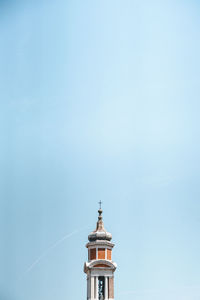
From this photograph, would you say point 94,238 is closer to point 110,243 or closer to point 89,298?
point 110,243

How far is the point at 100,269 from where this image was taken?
155 feet

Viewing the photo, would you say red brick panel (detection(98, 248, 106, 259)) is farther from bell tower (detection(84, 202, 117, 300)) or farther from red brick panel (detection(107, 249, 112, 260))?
red brick panel (detection(107, 249, 112, 260))

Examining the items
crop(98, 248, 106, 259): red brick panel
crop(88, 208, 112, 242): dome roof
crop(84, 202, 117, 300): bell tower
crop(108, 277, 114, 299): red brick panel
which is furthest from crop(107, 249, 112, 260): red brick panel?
crop(108, 277, 114, 299): red brick panel

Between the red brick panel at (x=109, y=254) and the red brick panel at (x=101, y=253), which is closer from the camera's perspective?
the red brick panel at (x=101, y=253)

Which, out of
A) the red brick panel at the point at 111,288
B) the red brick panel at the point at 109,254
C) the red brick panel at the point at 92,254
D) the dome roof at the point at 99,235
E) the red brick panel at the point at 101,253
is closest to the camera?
the red brick panel at the point at 111,288

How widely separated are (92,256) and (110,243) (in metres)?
1.91

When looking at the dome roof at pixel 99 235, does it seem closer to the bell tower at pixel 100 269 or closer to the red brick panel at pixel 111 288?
the bell tower at pixel 100 269

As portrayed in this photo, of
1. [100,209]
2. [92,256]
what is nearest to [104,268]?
[92,256]

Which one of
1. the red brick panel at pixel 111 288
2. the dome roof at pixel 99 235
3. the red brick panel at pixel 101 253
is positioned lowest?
the red brick panel at pixel 111 288

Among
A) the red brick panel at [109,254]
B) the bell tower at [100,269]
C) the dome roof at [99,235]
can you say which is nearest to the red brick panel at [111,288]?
the bell tower at [100,269]

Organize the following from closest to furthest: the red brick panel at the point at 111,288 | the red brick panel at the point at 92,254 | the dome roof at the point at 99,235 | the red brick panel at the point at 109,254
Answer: the red brick panel at the point at 111,288 < the red brick panel at the point at 92,254 < the red brick panel at the point at 109,254 < the dome roof at the point at 99,235

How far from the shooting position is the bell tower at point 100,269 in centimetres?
4653

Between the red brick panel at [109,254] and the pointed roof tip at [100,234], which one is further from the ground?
the pointed roof tip at [100,234]

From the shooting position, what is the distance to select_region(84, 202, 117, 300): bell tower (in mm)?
46531
